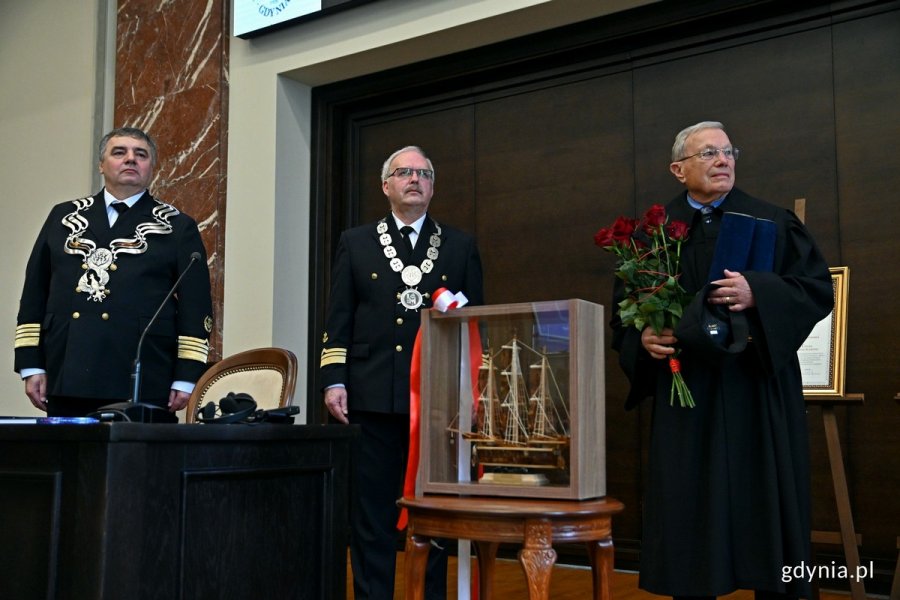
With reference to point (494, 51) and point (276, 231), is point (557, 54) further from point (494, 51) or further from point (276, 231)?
point (276, 231)

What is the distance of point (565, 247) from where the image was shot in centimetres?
459

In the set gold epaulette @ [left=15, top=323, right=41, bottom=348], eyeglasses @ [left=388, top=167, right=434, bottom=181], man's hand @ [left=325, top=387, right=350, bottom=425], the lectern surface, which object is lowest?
the lectern surface

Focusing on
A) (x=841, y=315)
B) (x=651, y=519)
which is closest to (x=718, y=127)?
(x=841, y=315)

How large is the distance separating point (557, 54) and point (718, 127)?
2.01m

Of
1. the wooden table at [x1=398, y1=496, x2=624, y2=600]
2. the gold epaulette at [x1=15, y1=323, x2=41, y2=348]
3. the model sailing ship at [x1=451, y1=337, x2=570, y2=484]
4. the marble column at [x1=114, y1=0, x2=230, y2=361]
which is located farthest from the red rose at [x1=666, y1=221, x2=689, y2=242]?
the marble column at [x1=114, y1=0, x2=230, y2=361]

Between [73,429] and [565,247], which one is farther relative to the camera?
[565,247]

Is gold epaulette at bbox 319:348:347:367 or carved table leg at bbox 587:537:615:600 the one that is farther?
gold epaulette at bbox 319:348:347:367

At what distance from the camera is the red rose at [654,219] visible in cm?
257

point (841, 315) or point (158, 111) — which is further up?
point (158, 111)

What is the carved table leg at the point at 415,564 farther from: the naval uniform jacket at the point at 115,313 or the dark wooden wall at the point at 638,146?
the dark wooden wall at the point at 638,146

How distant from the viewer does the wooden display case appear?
6.89 ft

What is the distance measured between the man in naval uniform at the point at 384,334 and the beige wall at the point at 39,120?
10.0 feet

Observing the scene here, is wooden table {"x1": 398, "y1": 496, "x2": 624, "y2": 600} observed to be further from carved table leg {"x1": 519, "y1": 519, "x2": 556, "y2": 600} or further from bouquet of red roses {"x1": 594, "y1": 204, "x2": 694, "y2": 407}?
bouquet of red roses {"x1": 594, "y1": 204, "x2": 694, "y2": 407}

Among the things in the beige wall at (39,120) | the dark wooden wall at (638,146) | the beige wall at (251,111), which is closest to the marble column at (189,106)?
the beige wall at (251,111)
